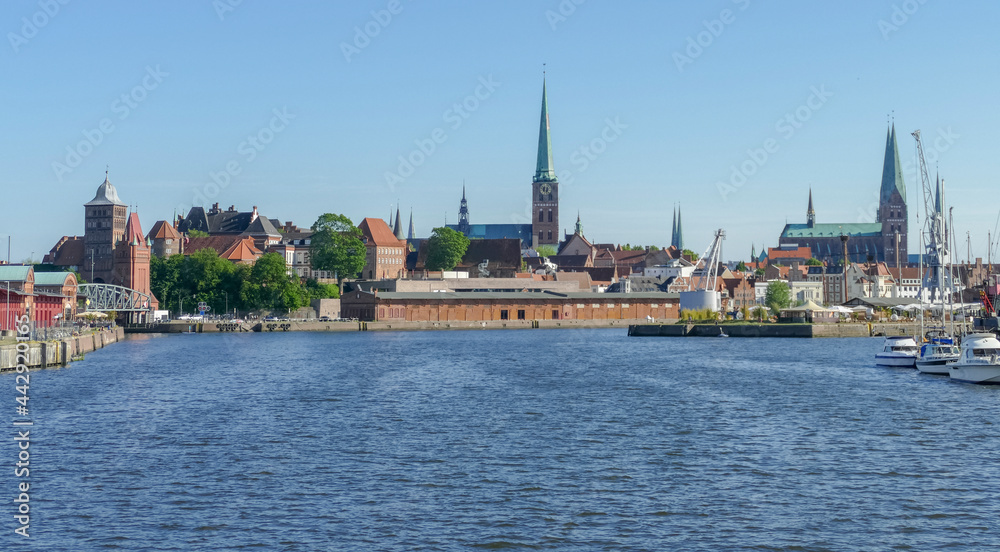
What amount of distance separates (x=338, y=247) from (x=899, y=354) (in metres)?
92.7

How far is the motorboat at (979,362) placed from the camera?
4947 centimetres

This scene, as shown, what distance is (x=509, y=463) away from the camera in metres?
28.9

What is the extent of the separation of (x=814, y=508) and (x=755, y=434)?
10.7 metres

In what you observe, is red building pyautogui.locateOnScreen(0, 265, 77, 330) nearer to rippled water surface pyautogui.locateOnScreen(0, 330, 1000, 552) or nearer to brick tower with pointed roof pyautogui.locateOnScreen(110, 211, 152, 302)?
brick tower with pointed roof pyautogui.locateOnScreen(110, 211, 152, 302)

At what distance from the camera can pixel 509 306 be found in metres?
143

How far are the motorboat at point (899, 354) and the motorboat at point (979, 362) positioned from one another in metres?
11.1

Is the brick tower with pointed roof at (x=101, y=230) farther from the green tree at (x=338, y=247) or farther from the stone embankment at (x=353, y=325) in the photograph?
the stone embankment at (x=353, y=325)

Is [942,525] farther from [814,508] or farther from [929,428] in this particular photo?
[929,428]

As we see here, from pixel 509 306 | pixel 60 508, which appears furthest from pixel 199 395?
pixel 509 306

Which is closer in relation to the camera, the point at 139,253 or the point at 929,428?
the point at 929,428

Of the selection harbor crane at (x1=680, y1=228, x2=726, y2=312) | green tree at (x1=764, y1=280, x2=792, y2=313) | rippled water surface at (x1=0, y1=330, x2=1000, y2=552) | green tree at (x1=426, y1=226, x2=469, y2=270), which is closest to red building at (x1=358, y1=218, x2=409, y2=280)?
green tree at (x1=426, y1=226, x2=469, y2=270)

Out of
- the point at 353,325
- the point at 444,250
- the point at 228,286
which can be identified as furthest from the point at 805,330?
the point at 444,250

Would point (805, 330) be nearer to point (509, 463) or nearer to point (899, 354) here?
point (899, 354)

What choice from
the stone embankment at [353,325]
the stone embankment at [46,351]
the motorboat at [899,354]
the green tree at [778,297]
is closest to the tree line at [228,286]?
the stone embankment at [353,325]
